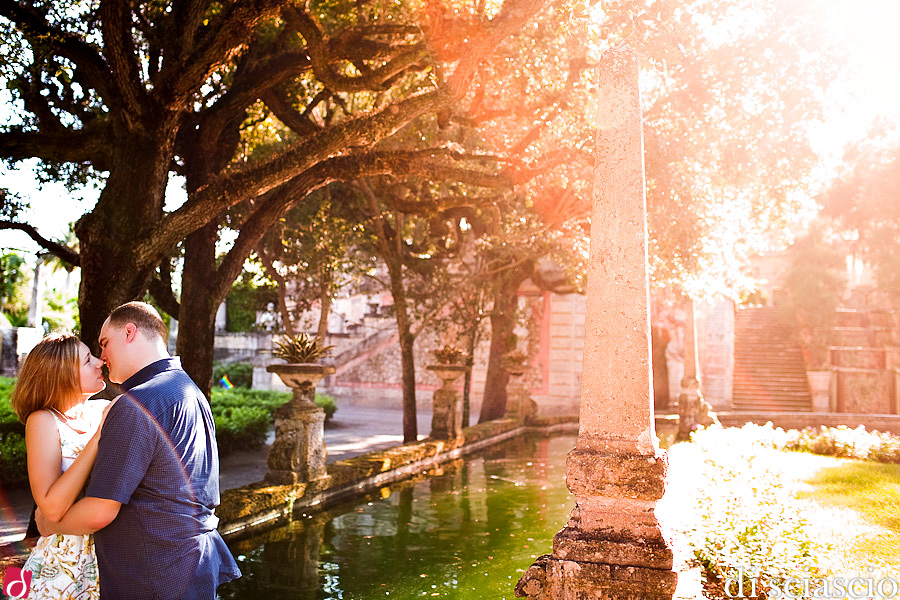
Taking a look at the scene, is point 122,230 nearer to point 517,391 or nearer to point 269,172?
point 269,172

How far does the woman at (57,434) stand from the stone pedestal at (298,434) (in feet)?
20.3

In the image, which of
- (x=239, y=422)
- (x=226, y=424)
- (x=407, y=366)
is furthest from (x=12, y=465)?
(x=407, y=366)

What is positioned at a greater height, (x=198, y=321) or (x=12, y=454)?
(x=198, y=321)

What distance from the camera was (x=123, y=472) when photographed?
243 cm

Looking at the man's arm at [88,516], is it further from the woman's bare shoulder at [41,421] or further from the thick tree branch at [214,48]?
the thick tree branch at [214,48]

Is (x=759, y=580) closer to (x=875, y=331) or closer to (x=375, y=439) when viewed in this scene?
(x=375, y=439)

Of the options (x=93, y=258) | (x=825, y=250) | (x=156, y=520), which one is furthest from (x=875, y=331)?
(x=156, y=520)

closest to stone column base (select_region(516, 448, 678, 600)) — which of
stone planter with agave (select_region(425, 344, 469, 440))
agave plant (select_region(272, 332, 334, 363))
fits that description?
agave plant (select_region(272, 332, 334, 363))

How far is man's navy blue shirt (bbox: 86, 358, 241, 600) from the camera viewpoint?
244 cm

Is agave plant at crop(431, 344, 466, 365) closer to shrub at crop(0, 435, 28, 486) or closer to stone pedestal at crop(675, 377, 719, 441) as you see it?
stone pedestal at crop(675, 377, 719, 441)

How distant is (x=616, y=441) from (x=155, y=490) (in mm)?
2594

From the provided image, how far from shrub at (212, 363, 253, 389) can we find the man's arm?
22712 mm

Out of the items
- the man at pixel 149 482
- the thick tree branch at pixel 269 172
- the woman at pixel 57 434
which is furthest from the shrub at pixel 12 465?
the man at pixel 149 482

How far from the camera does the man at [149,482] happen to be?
2.44 metres
